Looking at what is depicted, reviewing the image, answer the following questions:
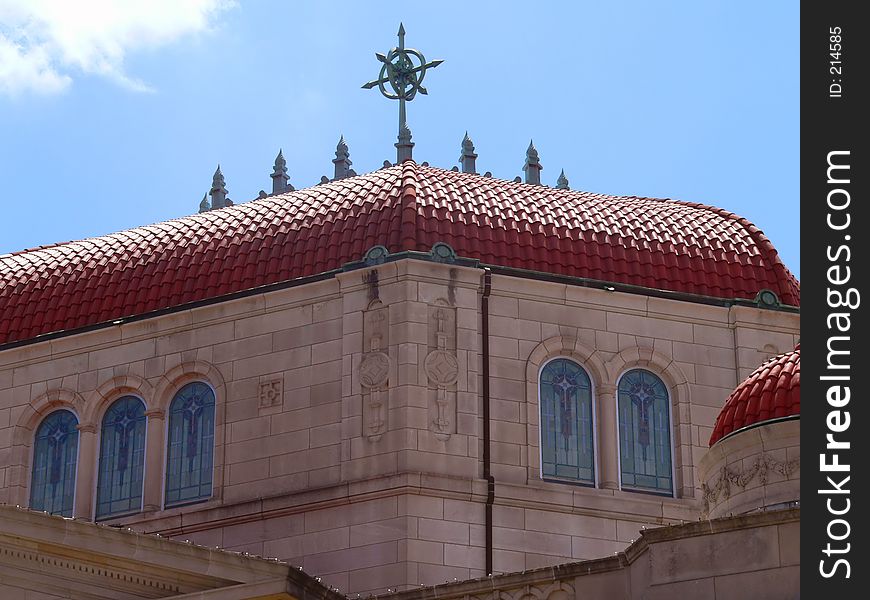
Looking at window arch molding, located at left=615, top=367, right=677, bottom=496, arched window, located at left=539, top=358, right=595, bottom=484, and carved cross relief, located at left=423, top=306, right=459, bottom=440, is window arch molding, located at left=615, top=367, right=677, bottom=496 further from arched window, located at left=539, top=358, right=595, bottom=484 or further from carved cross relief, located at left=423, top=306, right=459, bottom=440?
carved cross relief, located at left=423, top=306, right=459, bottom=440

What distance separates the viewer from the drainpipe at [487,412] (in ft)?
113

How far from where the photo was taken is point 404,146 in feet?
130

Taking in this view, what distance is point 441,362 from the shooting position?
35.3 metres

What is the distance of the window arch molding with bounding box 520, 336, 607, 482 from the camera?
35344 mm

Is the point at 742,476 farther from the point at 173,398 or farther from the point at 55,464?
the point at 55,464

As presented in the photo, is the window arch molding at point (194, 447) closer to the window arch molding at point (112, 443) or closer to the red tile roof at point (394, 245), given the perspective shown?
the window arch molding at point (112, 443)

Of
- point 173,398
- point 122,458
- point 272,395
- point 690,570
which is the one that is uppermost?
point 173,398

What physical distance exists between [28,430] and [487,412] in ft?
28.9

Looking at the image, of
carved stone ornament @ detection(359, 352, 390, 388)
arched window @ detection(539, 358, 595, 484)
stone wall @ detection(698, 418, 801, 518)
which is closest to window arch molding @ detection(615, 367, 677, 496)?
arched window @ detection(539, 358, 595, 484)

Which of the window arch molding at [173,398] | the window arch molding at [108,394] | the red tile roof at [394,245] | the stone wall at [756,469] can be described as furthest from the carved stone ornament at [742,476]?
the window arch molding at [108,394]

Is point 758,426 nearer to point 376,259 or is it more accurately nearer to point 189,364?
point 376,259

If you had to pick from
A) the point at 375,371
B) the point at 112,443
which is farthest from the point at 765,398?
the point at 112,443

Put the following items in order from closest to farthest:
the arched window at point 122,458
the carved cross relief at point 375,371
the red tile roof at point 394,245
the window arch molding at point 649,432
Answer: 1. the carved cross relief at point 375,371
2. the window arch molding at point 649,432
3. the red tile roof at point 394,245
4. the arched window at point 122,458

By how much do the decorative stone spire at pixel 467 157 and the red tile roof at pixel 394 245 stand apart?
230 centimetres
